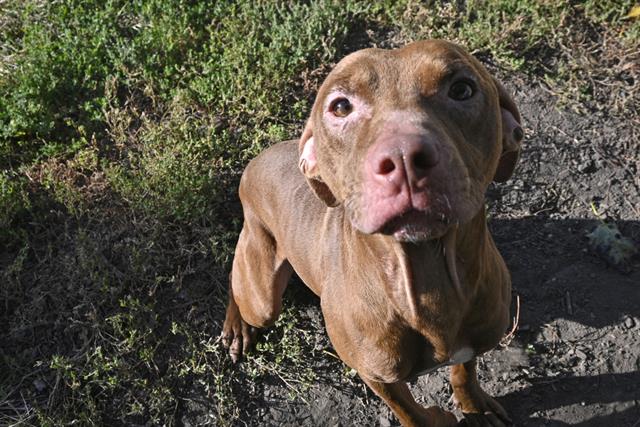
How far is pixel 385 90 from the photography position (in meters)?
3.10

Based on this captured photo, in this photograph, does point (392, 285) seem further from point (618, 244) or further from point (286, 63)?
point (286, 63)

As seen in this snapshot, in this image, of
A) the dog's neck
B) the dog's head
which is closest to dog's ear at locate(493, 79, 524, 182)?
the dog's head

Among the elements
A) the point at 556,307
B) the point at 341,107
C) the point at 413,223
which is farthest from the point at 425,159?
the point at 556,307

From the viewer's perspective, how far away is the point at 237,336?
5195 millimetres

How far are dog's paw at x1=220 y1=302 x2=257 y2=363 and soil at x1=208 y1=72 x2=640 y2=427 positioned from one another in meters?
0.28

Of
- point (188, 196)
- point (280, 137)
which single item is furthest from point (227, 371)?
point (280, 137)

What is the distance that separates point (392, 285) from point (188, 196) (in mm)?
2602

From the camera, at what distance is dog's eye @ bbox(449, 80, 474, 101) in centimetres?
309

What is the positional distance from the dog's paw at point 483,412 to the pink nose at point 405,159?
2.33 meters

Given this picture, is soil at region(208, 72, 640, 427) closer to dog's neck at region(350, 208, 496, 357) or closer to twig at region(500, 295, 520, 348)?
twig at region(500, 295, 520, 348)

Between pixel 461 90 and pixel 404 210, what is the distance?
0.68 meters

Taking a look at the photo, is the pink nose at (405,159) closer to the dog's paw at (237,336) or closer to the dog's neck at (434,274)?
the dog's neck at (434,274)

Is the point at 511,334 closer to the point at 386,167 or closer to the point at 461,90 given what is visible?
the point at 461,90

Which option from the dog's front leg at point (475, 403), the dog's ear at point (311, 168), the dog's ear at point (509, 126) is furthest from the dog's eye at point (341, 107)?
the dog's front leg at point (475, 403)
